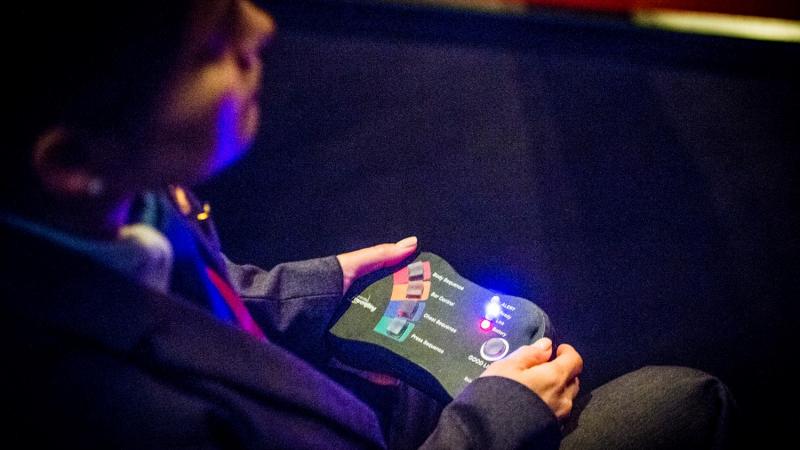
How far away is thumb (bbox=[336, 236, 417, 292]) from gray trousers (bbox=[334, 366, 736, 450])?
0.69ft

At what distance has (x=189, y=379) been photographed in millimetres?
547

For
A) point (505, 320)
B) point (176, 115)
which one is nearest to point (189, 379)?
point (176, 115)

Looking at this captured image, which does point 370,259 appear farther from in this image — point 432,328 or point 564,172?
point 564,172

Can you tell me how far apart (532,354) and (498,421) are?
15 cm

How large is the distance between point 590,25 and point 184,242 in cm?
135

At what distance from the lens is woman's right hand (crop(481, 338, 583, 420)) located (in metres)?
0.72

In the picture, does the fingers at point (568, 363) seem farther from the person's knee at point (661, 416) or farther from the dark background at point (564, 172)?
the dark background at point (564, 172)

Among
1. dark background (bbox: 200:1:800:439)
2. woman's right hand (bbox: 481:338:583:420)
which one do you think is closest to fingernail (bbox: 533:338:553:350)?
woman's right hand (bbox: 481:338:583:420)

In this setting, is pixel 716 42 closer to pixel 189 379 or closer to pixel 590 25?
pixel 590 25

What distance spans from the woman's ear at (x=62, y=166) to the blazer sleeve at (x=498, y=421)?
44 cm

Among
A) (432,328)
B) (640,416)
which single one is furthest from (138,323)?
(640,416)

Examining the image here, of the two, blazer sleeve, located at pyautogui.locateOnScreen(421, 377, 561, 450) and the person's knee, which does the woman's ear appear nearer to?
blazer sleeve, located at pyautogui.locateOnScreen(421, 377, 561, 450)

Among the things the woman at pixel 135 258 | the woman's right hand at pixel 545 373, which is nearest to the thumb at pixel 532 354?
the woman's right hand at pixel 545 373

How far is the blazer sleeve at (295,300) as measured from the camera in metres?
0.87
